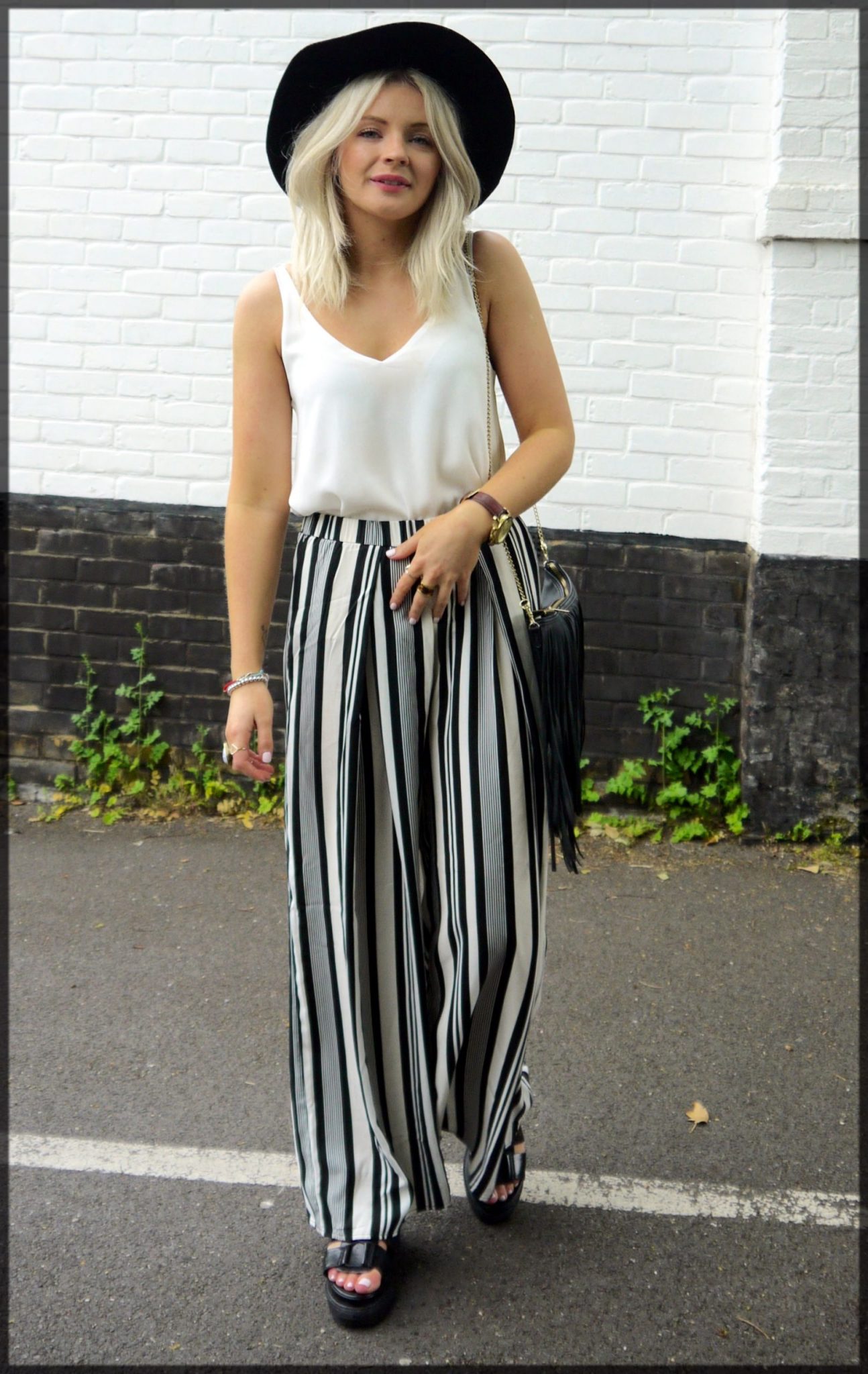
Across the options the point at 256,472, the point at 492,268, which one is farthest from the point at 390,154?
the point at 256,472

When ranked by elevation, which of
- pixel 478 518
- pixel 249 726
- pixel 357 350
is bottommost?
pixel 249 726

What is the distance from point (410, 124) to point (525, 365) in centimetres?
45

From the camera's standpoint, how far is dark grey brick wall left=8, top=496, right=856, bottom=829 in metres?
4.52

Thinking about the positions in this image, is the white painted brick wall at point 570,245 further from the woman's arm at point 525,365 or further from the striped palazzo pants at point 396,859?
the striped palazzo pants at point 396,859

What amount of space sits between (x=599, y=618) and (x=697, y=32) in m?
2.08

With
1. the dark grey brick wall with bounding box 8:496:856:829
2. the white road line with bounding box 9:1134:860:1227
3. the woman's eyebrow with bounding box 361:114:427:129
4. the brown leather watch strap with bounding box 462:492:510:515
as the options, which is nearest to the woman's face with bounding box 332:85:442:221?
the woman's eyebrow with bounding box 361:114:427:129

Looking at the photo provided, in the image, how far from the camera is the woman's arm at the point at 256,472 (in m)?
2.20

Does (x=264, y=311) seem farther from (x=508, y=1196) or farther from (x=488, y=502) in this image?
(x=508, y=1196)

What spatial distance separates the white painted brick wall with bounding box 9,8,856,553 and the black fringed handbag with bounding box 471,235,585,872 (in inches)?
94.6

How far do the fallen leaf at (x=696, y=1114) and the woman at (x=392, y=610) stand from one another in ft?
2.64

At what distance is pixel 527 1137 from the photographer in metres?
2.88

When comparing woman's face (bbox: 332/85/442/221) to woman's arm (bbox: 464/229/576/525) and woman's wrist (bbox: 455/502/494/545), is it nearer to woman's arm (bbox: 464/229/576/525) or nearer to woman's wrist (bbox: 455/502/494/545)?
woman's arm (bbox: 464/229/576/525)

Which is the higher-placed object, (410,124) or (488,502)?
(410,124)

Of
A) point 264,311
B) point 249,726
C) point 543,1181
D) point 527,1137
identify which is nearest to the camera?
→ point 264,311
